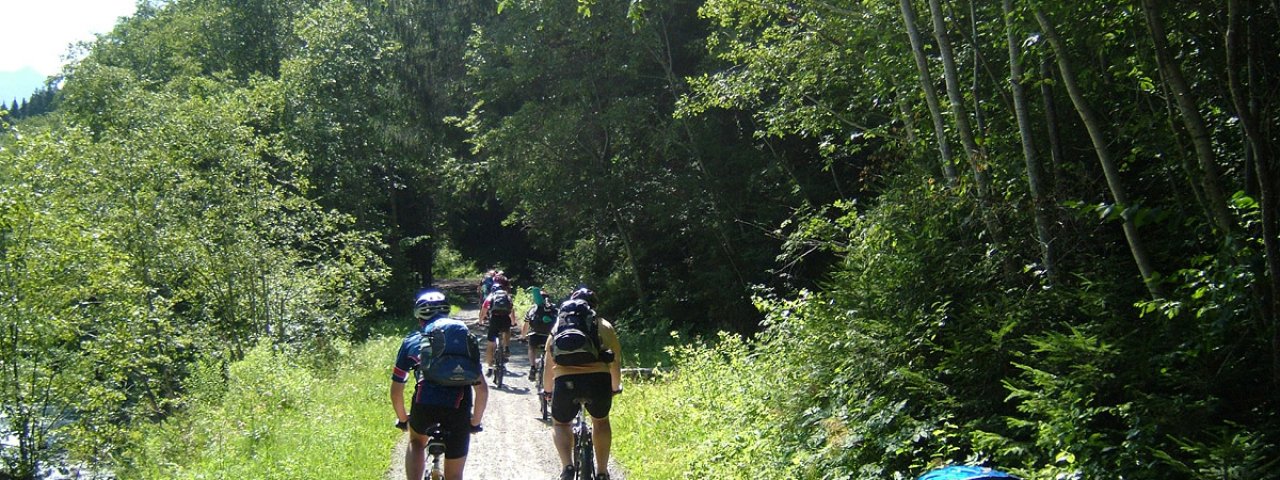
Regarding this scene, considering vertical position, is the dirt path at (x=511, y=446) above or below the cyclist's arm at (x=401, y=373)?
below

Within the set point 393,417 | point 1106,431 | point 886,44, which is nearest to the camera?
point 1106,431

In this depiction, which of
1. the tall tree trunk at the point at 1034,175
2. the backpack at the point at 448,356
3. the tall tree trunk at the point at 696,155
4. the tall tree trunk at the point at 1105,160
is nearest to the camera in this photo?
the tall tree trunk at the point at 1105,160

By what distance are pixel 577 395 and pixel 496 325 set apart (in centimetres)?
701

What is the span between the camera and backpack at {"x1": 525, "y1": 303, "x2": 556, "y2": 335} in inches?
449

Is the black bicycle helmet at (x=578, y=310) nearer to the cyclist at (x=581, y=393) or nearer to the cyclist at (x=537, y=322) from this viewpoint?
the cyclist at (x=581, y=393)

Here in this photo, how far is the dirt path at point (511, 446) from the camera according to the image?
8.91m

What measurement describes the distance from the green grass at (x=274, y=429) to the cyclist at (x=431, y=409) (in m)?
2.26

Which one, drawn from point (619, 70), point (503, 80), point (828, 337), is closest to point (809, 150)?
point (619, 70)

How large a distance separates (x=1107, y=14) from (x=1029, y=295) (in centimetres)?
208

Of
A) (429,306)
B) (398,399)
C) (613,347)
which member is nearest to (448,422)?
(398,399)

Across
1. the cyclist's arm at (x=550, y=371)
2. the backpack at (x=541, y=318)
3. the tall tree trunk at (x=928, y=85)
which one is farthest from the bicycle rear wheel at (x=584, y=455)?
the backpack at (x=541, y=318)

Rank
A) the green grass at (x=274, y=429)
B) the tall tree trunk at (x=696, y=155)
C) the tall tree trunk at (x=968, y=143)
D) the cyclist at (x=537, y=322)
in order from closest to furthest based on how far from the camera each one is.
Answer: the tall tree trunk at (x=968, y=143) → the green grass at (x=274, y=429) → the cyclist at (x=537, y=322) → the tall tree trunk at (x=696, y=155)

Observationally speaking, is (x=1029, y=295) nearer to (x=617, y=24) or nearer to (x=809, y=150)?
(x=809, y=150)

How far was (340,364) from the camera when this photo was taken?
17.6 m
